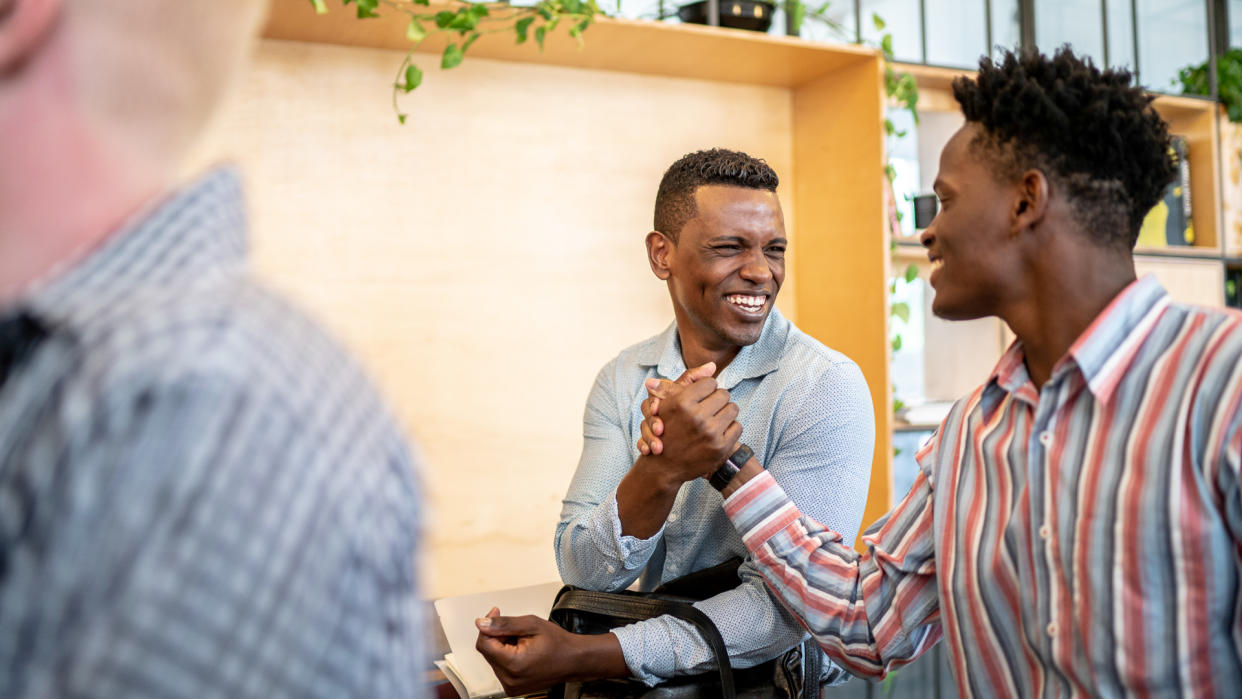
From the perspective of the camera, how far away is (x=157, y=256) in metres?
0.43

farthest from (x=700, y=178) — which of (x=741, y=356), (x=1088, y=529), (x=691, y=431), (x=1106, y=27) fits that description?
(x=1106, y=27)

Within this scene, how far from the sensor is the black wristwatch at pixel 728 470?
4.32 feet

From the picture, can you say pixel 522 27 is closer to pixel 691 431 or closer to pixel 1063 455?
pixel 691 431

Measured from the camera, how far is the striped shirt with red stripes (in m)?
0.90

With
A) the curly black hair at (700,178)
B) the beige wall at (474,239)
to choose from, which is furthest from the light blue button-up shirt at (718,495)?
the beige wall at (474,239)

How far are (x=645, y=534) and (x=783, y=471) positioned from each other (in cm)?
22

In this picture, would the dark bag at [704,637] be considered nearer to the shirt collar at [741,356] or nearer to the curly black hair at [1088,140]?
the shirt collar at [741,356]

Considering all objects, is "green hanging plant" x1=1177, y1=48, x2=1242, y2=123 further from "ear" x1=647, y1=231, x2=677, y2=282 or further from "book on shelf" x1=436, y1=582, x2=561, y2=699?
"book on shelf" x1=436, y1=582, x2=561, y2=699

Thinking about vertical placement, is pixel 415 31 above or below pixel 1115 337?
above

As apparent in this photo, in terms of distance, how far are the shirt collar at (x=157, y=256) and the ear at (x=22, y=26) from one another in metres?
0.08

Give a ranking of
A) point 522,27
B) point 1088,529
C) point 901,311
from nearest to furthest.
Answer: point 1088,529 → point 522,27 → point 901,311

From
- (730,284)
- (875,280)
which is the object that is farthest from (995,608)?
(875,280)

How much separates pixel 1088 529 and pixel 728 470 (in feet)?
1.57

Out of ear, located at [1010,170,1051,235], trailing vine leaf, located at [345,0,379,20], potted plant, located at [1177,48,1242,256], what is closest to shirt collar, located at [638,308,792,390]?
ear, located at [1010,170,1051,235]
